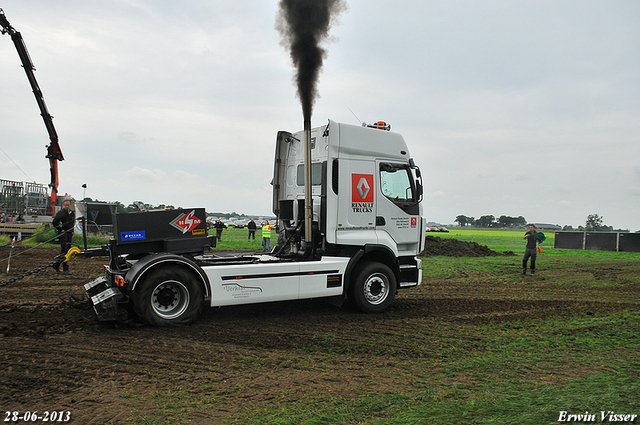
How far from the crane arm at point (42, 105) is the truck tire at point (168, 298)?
27.7 m

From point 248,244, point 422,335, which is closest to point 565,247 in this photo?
point 248,244

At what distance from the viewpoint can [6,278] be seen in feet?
40.1

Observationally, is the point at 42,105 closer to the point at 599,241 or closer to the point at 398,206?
the point at 398,206

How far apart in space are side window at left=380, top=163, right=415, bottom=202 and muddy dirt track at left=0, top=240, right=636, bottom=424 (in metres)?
2.29

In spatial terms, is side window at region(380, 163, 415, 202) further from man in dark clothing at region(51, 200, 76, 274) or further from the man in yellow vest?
the man in yellow vest

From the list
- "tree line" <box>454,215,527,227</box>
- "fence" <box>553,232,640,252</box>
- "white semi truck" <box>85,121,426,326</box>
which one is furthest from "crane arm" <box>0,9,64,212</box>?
"tree line" <box>454,215,527,227</box>

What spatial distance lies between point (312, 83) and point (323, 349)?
201 inches

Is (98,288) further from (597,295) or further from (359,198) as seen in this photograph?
(597,295)

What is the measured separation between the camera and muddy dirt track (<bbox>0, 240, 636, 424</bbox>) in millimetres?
4418

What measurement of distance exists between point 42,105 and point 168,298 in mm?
29454

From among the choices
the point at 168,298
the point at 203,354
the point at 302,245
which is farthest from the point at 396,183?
the point at 203,354

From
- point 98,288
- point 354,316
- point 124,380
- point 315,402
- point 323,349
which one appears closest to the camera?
point 315,402

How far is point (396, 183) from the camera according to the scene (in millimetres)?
8969

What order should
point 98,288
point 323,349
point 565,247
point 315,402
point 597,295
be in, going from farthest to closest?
point 565,247 < point 597,295 < point 98,288 < point 323,349 < point 315,402
